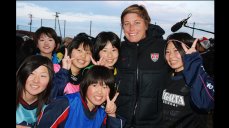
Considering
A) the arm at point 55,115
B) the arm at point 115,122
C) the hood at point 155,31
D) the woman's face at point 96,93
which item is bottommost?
the arm at point 115,122

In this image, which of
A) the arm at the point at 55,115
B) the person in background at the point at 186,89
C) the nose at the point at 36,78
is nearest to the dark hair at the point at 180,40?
the person in background at the point at 186,89

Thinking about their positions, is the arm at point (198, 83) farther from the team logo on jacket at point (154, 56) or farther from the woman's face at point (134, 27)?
the woman's face at point (134, 27)

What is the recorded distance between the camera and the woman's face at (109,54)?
368 cm

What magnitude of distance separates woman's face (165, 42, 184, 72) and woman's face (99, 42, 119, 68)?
79 centimetres

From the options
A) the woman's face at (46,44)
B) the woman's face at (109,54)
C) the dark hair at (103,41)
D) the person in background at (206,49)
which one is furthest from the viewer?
the woman's face at (46,44)

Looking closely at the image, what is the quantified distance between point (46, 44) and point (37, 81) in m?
1.74

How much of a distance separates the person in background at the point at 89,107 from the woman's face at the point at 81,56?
51 centimetres

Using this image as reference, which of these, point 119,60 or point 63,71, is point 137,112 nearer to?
point 119,60

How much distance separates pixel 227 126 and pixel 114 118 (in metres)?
1.70

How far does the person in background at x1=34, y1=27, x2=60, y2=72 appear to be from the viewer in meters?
4.86

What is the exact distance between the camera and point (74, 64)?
157 inches

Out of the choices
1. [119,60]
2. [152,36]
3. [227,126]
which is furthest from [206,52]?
[227,126]

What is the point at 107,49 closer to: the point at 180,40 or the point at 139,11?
the point at 139,11

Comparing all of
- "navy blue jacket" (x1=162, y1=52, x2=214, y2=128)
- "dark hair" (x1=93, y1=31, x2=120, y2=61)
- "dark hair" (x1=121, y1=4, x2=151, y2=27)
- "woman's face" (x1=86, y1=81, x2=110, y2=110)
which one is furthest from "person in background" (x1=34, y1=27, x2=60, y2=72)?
"navy blue jacket" (x1=162, y1=52, x2=214, y2=128)
